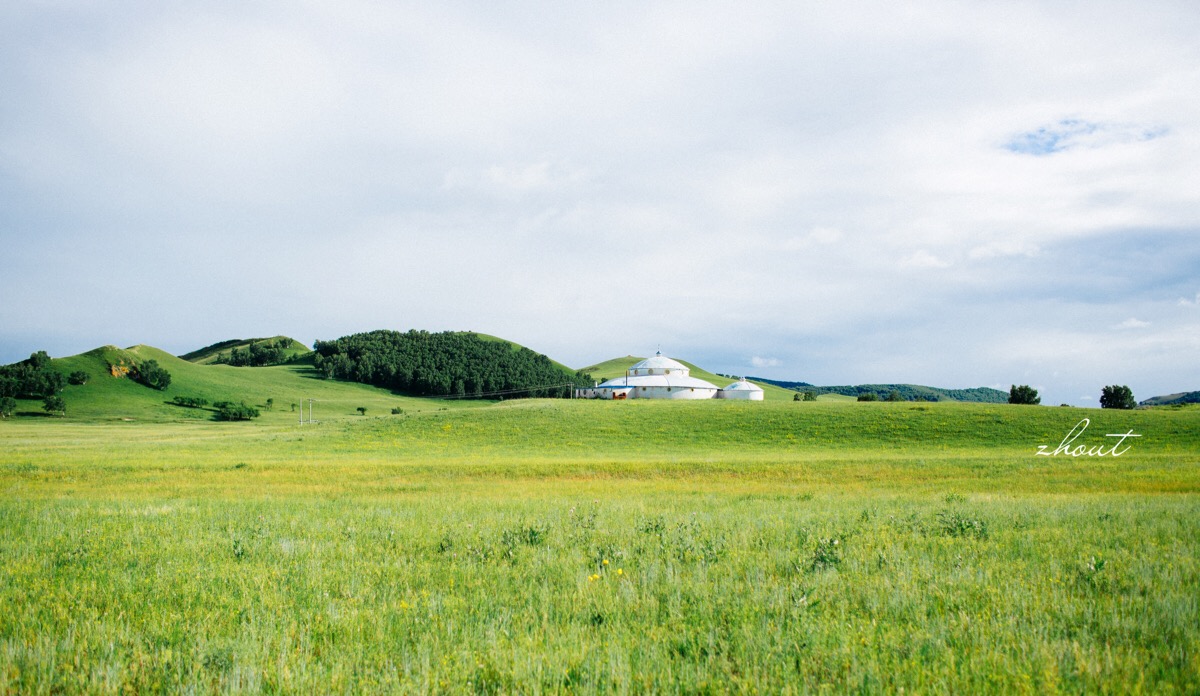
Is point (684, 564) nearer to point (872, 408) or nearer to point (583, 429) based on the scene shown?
point (583, 429)

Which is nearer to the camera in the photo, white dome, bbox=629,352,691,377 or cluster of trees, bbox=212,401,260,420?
cluster of trees, bbox=212,401,260,420

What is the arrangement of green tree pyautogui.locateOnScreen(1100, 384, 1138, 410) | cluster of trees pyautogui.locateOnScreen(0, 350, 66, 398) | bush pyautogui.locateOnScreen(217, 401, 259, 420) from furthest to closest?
1. cluster of trees pyautogui.locateOnScreen(0, 350, 66, 398)
2. bush pyautogui.locateOnScreen(217, 401, 259, 420)
3. green tree pyautogui.locateOnScreen(1100, 384, 1138, 410)

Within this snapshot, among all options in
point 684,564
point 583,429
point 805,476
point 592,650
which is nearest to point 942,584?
point 684,564

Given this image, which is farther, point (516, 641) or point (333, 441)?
point (333, 441)

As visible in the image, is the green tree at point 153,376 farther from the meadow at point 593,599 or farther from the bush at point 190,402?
the meadow at point 593,599

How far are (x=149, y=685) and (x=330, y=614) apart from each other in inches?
58.1

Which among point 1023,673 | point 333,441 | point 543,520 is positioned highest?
point 1023,673

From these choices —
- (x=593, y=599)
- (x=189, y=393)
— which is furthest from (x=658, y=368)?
(x=593, y=599)

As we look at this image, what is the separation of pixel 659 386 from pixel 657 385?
0.60 meters

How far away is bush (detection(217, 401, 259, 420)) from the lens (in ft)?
366

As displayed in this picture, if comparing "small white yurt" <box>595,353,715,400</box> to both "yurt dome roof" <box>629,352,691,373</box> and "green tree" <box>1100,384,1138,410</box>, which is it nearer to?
"yurt dome roof" <box>629,352,691,373</box>

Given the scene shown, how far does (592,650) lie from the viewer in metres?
4.66

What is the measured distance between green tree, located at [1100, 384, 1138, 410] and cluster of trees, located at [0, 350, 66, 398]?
626 feet
